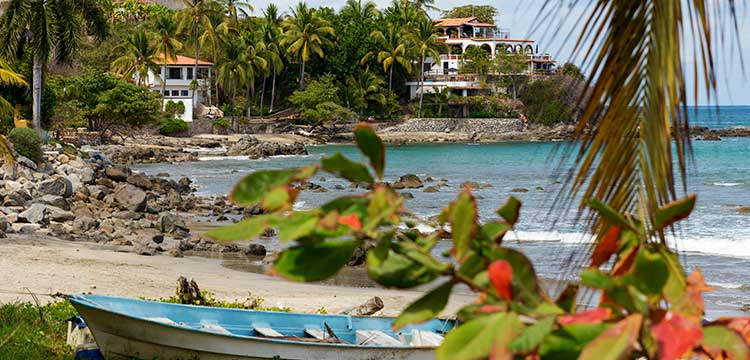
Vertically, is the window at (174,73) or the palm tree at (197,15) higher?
the palm tree at (197,15)

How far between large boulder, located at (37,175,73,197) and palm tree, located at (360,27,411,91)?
181 feet

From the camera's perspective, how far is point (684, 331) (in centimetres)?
120

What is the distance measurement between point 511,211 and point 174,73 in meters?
71.4

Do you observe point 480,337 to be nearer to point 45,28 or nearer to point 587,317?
point 587,317

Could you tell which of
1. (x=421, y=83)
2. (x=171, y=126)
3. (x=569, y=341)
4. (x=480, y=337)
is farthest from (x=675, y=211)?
(x=421, y=83)

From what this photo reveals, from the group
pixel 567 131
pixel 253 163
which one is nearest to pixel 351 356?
pixel 567 131

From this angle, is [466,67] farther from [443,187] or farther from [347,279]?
[347,279]

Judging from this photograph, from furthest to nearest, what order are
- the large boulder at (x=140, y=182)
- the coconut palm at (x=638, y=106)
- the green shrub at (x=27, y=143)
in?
1. the large boulder at (x=140, y=182)
2. the green shrub at (x=27, y=143)
3. the coconut palm at (x=638, y=106)

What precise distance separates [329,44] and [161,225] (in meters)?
59.1

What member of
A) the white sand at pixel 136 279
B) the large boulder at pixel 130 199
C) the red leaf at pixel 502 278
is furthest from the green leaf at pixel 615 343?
the large boulder at pixel 130 199

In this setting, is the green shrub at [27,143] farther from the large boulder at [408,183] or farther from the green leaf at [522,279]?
the green leaf at [522,279]

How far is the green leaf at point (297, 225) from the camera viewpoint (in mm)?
1236

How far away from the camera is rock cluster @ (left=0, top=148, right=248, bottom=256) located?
19703 mm

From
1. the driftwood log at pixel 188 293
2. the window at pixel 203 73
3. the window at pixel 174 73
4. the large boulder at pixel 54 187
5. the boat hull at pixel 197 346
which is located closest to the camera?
the boat hull at pixel 197 346
